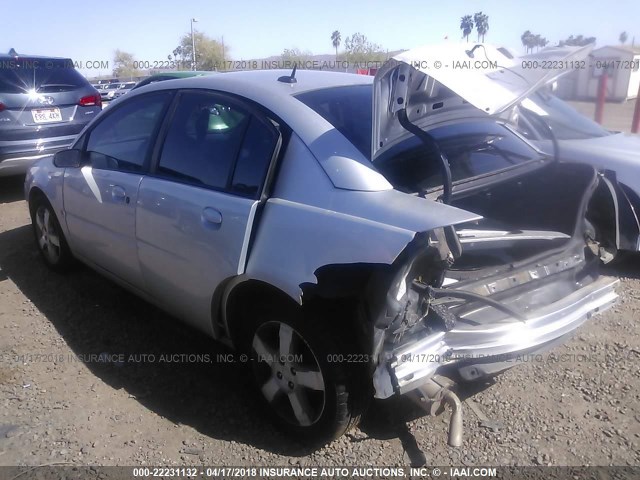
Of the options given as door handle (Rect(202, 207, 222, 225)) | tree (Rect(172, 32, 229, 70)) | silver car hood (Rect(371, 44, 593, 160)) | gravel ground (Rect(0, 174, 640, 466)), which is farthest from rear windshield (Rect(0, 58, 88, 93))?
tree (Rect(172, 32, 229, 70))

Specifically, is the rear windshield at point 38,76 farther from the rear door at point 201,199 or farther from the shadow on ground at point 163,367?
the rear door at point 201,199

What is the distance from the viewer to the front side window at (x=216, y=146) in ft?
8.55

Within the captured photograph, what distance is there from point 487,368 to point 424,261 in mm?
597

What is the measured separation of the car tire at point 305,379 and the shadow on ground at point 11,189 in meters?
5.71

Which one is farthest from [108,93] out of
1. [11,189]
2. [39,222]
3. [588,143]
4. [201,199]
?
[201,199]

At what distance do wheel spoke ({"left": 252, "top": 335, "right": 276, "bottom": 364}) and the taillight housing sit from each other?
19.7 ft

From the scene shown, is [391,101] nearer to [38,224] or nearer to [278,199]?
[278,199]

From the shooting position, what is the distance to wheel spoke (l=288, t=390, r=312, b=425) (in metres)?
2.57

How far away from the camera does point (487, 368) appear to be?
7.86 ft

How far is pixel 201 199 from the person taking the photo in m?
2.74

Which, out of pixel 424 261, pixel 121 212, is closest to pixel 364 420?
pixel 424 261

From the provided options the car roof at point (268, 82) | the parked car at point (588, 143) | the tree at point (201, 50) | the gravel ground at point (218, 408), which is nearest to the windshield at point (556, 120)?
the parked car at point (588, 143)

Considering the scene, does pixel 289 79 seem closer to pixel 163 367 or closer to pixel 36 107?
pixel 163 367

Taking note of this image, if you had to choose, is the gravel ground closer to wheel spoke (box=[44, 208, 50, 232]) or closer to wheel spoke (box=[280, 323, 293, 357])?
wheel spoke (box=[280, 323, 293, 357])
